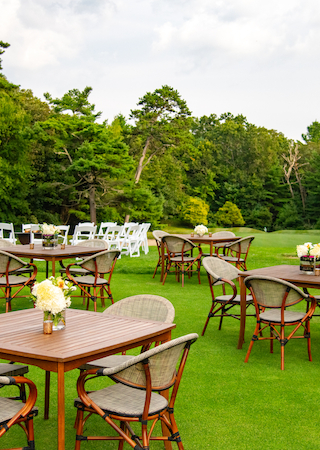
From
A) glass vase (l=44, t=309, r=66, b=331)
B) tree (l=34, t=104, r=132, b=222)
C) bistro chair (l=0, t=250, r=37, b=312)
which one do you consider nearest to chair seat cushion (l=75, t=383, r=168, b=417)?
glass vase (l=44, t=309, r=66, b=331)

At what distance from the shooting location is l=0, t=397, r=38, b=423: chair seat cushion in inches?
Result: 82.7

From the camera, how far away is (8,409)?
220cm

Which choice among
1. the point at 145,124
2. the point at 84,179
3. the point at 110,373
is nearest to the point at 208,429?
the point at 110,373

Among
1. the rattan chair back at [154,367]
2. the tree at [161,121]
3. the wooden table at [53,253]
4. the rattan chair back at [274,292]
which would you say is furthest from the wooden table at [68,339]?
the tree at [161,121]

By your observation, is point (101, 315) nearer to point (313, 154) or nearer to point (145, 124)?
point (145, 124)

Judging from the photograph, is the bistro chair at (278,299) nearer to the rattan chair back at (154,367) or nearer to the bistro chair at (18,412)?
the rattan chair back at (154,367)

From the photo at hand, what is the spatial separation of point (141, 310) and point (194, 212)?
3158 centimetres

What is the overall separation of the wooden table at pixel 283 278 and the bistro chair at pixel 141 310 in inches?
66.3

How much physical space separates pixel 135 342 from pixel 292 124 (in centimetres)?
4736

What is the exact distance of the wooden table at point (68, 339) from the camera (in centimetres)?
210

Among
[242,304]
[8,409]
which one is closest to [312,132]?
[242,304]

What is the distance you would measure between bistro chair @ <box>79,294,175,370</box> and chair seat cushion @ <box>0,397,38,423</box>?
2.24ft

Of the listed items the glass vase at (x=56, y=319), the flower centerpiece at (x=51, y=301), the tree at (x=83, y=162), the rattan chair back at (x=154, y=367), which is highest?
the tree at (x=83, y=162)

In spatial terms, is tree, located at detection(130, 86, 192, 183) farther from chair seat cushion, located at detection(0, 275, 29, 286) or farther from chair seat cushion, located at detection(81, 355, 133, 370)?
chair seat cushion, located at detection(81, 355, 133, 370)
